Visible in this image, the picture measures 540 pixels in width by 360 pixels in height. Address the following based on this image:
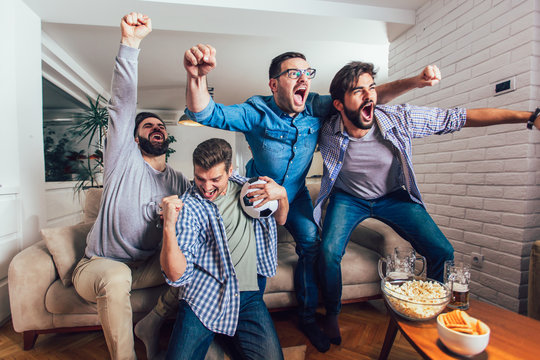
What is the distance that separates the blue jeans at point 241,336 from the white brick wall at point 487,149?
1.72m

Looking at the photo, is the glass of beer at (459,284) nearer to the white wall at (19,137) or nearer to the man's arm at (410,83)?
the man's arm at (410,83)

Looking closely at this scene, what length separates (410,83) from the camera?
→ 5.23ft

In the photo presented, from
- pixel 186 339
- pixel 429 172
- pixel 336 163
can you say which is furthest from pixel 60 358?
pixel 429 172

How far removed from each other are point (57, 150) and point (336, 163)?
390 centimetres

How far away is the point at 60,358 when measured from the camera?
1.49 meters

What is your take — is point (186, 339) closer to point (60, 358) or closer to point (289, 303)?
point (289, 303)

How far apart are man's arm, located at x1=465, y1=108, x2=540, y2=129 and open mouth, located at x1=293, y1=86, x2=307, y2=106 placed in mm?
902

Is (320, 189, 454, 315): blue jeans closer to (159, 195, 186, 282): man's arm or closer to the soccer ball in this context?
the soccer ball

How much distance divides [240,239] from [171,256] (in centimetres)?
36

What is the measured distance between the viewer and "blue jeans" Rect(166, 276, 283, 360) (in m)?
1.16

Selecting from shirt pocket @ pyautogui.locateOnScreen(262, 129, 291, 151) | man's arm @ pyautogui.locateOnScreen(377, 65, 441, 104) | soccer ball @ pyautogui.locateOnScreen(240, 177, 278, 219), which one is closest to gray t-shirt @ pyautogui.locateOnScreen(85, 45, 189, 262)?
soccer ball @ pyautogui.locateOnScreen(240, 177, 278, 219)

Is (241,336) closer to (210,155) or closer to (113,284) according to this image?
(113,284)

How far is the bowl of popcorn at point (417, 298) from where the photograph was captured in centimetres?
97

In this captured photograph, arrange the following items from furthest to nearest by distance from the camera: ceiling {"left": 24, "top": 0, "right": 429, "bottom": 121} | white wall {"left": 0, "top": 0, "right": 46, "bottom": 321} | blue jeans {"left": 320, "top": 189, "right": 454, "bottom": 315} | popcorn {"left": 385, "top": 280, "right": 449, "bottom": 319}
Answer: ceiling {"left": 24, "top": 0, "right": 429, "bottom": 121} < white wall {"left": 0, "top": 0, "right": 46, "bottom": 321} < blue jeans {"left": 320, "top": 189, "right": 454, "bottom": 315} < popcorn {"left": 385, "top": 280, "right": 449, "bottom": 319}
